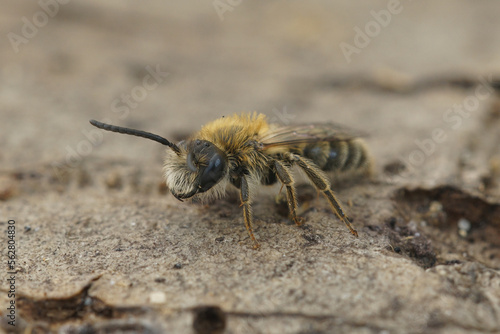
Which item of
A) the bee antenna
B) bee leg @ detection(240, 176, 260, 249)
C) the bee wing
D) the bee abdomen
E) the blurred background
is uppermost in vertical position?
the blurred background

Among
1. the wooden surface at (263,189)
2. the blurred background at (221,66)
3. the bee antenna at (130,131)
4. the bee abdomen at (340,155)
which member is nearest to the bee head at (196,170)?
the bee antenna at (130,131)

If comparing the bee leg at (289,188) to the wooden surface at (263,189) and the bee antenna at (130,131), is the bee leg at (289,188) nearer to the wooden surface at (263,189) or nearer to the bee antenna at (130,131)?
the wooden surface at (263,189)

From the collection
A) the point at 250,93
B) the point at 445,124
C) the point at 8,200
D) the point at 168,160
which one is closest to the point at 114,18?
the point at 250,93

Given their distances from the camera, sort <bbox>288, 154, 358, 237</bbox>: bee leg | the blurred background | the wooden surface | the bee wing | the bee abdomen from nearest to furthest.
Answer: the wooden surface, <bbox>288, 154, 358, 237</bbox>: bee leg, the bee wing, the bee abdomen, the blurred background

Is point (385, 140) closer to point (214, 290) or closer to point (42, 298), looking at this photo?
point (214, 290)

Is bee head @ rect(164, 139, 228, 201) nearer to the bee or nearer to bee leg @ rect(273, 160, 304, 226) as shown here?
the bee

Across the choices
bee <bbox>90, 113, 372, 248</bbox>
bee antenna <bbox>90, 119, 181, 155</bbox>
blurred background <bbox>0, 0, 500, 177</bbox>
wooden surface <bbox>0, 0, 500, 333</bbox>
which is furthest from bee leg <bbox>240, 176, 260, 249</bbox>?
blurred background <bbox>0, 0, 500, 177</bbox>

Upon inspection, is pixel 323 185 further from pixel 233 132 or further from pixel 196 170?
pixel 196 170
